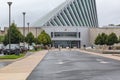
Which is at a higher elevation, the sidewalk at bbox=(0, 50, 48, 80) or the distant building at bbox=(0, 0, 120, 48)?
the distant building at bbox=(0, 0, 120, 48)

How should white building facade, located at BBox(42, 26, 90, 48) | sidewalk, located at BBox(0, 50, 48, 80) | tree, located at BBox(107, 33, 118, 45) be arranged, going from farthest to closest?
white building facade, located at BBox(42, 26, 90, 48)
tree, located at BBox(107, 33, 118, 45)
sidewalk, located at BBox(0, 50, 48, 80)


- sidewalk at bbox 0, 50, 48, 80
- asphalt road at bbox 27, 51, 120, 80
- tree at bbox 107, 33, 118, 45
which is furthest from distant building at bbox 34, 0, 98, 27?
sidewalk at bbox 0, 50, 48, 80

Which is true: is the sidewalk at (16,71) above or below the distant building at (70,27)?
below

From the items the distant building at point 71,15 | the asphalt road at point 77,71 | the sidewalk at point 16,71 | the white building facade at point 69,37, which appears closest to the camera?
the asphalt road at point 77,71

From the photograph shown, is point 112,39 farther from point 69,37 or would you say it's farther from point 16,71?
point 16,71

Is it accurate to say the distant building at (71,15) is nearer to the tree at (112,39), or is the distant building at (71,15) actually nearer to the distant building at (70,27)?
the distant building at (70,27)

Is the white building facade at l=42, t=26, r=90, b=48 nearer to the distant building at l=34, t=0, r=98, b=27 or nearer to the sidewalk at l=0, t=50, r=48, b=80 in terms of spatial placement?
the distant building at l=34, t=0, r=98, b=27

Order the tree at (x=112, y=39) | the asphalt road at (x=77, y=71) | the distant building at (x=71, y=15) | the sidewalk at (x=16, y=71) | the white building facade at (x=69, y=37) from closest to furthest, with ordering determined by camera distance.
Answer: the asphalt road at (x=77, y=71), the sidewalk at (x=16, y=71), the tree at (x=112, y=39), the distant building at (x=71, y=15), the white building facade at (x=69, y=37)

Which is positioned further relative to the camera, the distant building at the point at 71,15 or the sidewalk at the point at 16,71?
the distant building at the point at 71,15

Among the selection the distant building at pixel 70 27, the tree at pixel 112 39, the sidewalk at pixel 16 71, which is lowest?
the sidewalk at pixel 16 71

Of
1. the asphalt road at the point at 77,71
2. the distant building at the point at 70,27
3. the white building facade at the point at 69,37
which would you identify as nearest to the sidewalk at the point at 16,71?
the asphalt road at the point at 77,71

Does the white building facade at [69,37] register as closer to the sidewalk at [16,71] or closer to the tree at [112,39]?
→ the tree at [112,39]

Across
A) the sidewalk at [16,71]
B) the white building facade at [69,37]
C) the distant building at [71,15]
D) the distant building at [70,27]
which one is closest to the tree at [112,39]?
the distant building at [70,27]

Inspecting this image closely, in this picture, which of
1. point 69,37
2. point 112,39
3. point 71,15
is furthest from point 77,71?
point 69,37
